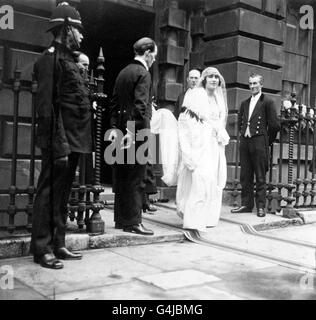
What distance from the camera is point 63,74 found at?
4613mm

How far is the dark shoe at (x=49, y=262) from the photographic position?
451cm

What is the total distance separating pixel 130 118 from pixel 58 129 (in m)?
1.36

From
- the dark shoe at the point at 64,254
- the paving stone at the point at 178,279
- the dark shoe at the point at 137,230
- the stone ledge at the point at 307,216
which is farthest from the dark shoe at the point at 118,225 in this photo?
the stone ledge at the point at 307,216

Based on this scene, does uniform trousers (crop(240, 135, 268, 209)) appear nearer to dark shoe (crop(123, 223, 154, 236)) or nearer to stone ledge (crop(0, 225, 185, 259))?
stone ledge (crop(0, 225, 185, 259))

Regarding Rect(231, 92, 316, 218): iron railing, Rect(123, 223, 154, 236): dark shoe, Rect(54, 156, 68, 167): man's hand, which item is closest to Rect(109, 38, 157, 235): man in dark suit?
Rect(123, 223, 154, 236): dark shoe

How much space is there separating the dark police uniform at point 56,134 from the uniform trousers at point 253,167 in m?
3.55

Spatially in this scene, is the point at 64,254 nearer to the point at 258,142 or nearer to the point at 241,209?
the point at 241,209

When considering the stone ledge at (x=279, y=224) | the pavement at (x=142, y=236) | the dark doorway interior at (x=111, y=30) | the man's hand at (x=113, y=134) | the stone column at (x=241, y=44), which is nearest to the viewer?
the pavement at (x=142, y=236)

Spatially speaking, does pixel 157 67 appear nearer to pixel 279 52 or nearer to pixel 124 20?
pixel 124 20

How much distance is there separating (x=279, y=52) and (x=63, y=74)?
589cm

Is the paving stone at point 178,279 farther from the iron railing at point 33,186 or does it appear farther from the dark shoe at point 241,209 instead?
the dark shoe at point 241,209

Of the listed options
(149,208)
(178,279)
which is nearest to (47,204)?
(178,279)

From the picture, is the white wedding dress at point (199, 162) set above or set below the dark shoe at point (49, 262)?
above

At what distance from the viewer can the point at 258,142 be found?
7664 mm
